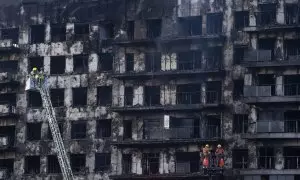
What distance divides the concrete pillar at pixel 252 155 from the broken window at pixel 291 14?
12.3 metres

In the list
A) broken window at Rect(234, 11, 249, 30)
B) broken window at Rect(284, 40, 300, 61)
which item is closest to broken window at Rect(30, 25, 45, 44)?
broken window at Rect(234, 11, 249, 30)

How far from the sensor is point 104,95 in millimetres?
79750

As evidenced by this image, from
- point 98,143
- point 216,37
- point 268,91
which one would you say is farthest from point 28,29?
point 268,91

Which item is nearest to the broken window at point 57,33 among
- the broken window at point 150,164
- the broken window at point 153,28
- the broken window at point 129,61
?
the broken window at point 129,61

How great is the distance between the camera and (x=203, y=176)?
7094cm

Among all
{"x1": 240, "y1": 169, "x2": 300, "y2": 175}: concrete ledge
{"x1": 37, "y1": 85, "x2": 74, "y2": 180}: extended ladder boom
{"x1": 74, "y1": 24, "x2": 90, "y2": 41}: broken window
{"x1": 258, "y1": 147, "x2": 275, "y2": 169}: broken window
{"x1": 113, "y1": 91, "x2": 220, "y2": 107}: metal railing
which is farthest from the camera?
{"x1": 74, "y1": 24, "x2": 90, "y2": 41}: broken window

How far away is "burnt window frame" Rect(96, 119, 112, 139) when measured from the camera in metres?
78.4

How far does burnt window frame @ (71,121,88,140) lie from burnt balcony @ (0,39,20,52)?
10471 millimetres

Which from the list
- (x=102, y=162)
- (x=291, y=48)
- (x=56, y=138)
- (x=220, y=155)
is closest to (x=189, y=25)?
(x=291, y=48)

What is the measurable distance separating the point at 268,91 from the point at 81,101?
67.2 feet

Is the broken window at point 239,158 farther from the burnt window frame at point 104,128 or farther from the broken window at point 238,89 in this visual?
the burnt window frame at point 104,128

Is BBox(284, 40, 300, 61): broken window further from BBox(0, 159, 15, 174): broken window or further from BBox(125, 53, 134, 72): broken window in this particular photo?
BBox(0, 159, 15, 174): broken window

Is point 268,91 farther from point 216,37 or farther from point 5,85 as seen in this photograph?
point 5,85

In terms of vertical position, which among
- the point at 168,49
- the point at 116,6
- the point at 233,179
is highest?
the point at 116,6
